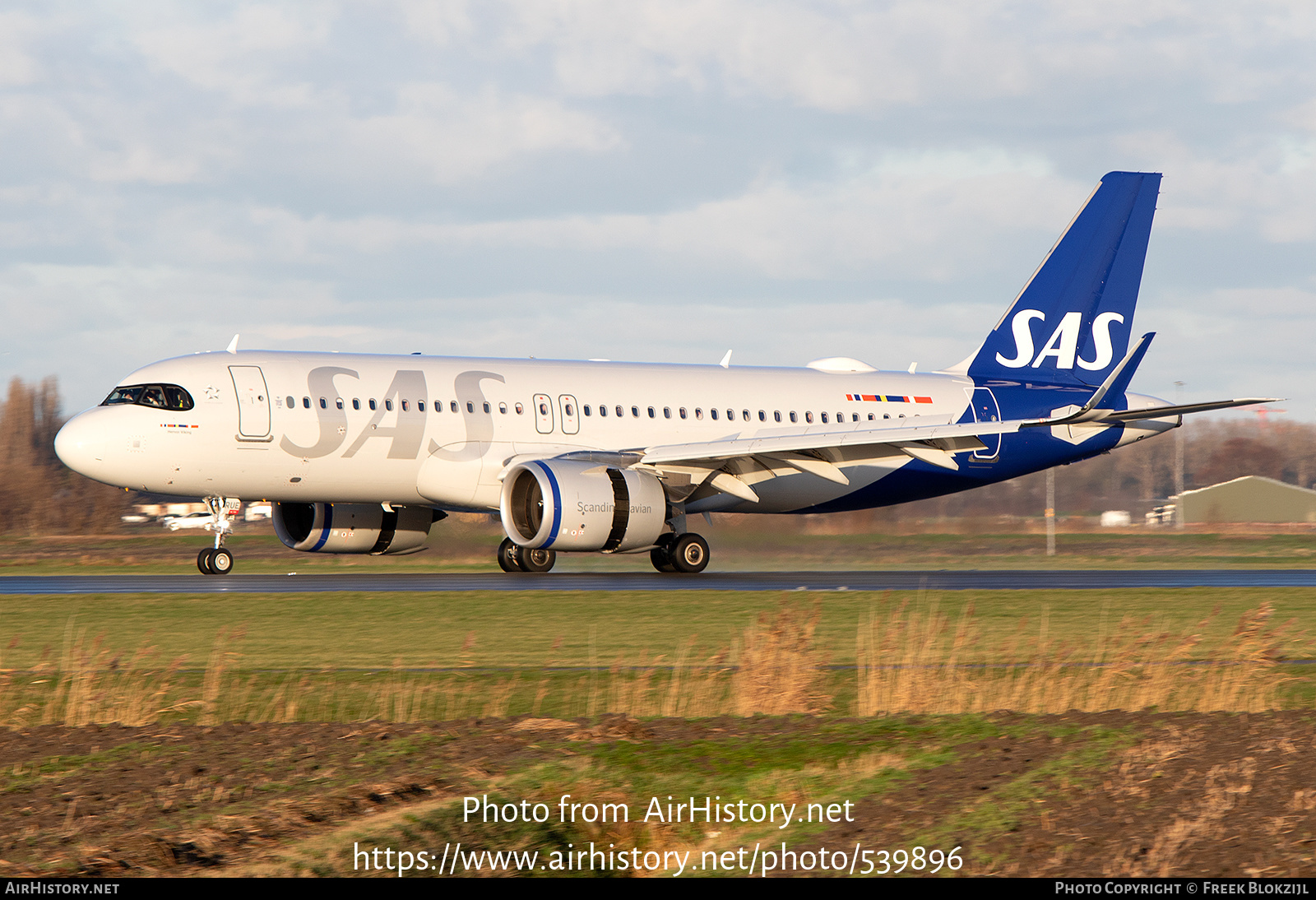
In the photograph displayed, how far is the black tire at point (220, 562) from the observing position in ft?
91.7

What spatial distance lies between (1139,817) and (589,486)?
19.4 m

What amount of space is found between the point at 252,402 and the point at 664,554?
894 centimetres

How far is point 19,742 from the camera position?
993 centimetres

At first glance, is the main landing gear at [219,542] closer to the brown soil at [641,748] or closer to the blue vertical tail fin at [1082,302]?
the brown soil at [641,748]

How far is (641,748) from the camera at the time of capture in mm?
9812

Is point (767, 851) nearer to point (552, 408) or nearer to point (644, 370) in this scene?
point (552, 408)

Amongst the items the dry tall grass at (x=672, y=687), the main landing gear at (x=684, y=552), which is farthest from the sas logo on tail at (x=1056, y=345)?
the dry tall grass at (x=672, y=687)

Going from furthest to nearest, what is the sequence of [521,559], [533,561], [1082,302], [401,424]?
[1082,302] → [521,559] → [533,561] → [401,424]

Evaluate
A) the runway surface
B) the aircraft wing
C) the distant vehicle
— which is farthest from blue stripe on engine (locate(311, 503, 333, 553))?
the distant vehicle

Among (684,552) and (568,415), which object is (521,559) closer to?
(568,415)

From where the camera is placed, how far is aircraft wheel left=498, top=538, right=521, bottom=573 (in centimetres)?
2998

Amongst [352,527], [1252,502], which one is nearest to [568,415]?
[352,527]

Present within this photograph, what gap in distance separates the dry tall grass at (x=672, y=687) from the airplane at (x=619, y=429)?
40.6ft

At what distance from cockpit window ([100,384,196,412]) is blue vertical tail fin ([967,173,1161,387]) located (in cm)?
1894
